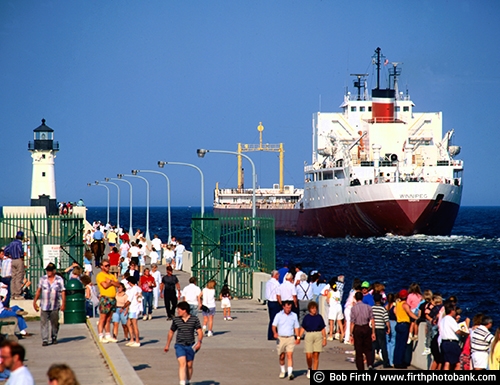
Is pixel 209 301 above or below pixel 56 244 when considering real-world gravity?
below

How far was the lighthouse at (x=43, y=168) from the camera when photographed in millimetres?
63688

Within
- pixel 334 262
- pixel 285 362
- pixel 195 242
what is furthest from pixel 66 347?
pixel 334 262

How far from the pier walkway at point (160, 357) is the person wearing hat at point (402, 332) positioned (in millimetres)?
802

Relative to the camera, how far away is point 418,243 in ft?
203

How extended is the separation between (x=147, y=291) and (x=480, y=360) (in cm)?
924

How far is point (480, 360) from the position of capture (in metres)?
11.8

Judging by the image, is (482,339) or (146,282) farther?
(146,282)

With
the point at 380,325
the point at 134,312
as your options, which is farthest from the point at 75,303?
the point at 380,325

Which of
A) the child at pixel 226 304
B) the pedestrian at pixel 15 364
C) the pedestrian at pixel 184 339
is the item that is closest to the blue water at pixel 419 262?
the child at pixel 226 304

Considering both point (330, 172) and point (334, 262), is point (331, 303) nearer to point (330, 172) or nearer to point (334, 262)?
point (334, 262)

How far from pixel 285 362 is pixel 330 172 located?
62.0m

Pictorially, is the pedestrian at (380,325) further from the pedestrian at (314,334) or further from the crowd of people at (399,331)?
the pedestrian at (314,334)

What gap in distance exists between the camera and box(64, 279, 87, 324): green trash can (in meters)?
18.3

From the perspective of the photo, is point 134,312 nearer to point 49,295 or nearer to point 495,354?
point 49,295
